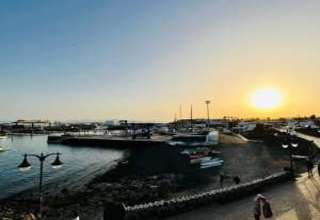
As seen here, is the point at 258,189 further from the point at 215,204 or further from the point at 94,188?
the point at 94,188

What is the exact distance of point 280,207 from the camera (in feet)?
79.3

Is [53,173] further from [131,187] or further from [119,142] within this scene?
[119,142]

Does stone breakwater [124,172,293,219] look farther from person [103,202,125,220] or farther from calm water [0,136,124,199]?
calm water [0,136,124,199]

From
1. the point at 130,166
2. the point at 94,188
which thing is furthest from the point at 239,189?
the point at 130,166

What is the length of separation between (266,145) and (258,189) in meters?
51.3

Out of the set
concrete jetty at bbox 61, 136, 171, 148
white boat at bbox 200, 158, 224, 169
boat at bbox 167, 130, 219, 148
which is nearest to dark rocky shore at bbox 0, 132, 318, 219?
white boat at bbox 200, 158, 224, 169

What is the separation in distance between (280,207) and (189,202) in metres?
6.58

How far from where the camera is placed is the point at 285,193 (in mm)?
28500

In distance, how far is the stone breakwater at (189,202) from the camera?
2084cm

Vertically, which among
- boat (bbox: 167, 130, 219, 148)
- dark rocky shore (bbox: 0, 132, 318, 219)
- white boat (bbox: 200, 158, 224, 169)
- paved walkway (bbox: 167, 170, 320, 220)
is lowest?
dark rocky shore (bbox: 0, 132, 318, 219)

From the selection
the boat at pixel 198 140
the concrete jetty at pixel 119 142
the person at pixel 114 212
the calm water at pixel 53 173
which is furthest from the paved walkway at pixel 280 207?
the concrete jetty at pixel 119 142

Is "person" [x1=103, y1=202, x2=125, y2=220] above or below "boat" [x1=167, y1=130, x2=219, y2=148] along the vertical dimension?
below

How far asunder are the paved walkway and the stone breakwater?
55 centimetres

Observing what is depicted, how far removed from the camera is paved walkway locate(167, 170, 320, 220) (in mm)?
21688
